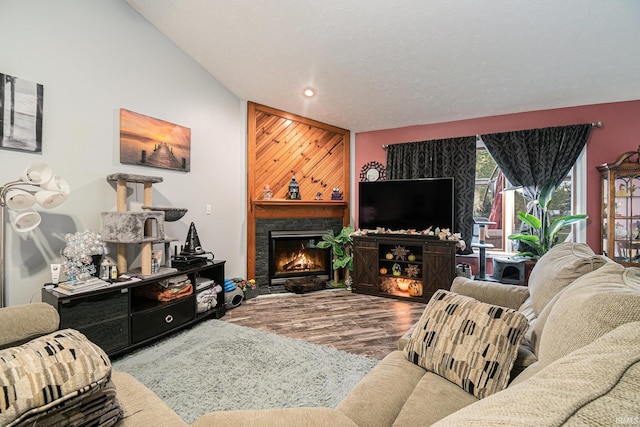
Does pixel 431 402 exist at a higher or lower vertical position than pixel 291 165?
lower

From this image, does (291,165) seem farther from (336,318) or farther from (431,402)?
(431,402)

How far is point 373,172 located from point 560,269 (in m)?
3.70

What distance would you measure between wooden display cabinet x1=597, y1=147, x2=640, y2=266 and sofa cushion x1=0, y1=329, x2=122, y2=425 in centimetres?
473

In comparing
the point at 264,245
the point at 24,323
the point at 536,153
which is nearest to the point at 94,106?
the point at 24,323

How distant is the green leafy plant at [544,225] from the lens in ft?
12.2

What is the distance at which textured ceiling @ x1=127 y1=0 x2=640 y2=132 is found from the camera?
249cm

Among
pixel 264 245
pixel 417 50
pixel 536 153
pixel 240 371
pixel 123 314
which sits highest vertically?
pixel 417 50

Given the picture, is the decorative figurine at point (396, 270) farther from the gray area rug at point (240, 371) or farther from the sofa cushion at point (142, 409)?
the sofa cushion at point (142, 409)

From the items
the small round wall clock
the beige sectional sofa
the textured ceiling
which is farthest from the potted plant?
the beige sectional sofa

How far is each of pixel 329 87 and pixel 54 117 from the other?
2788 millimetres

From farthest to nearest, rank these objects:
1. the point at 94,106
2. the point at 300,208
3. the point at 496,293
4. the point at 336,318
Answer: the point at 300,208 → the point at 336,318 → the point at 94,106 → the point at 496,293

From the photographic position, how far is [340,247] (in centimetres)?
472

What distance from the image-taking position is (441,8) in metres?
2.44

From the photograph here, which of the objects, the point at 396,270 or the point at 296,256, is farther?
the point at 296,256
